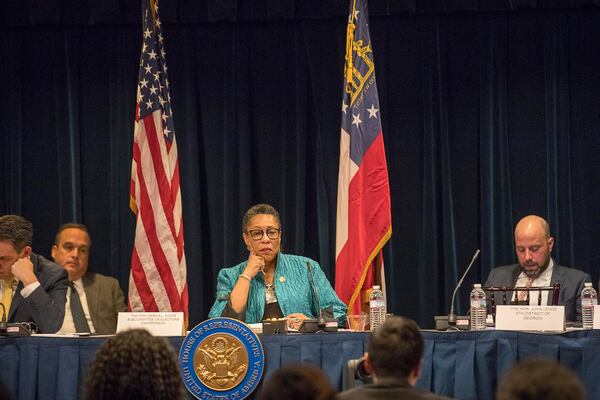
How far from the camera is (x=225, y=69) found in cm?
788

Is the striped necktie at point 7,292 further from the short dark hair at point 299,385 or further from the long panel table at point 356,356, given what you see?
the short dark hair at point 299,385

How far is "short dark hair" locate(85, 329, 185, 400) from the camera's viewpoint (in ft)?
8.37

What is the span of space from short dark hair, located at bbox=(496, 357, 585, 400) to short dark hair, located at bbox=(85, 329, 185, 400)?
866mm

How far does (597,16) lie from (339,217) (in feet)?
8.90

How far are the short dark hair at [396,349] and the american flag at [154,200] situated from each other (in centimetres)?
351

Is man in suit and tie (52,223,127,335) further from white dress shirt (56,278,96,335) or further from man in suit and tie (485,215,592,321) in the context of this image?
man in suit and tie (485,215,592,321)

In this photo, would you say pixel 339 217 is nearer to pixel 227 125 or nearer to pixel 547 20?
pixel 227 125

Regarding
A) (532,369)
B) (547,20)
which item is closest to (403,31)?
(547,20)

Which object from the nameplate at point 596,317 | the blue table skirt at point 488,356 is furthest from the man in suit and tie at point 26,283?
the nameplate at point 596,317

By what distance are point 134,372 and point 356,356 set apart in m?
2.43

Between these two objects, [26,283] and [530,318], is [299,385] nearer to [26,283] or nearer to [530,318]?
[530,318]

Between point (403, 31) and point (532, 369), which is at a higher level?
point (403, 31)

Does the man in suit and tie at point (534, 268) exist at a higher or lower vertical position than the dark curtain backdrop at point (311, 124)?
lower

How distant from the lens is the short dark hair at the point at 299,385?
235cm
